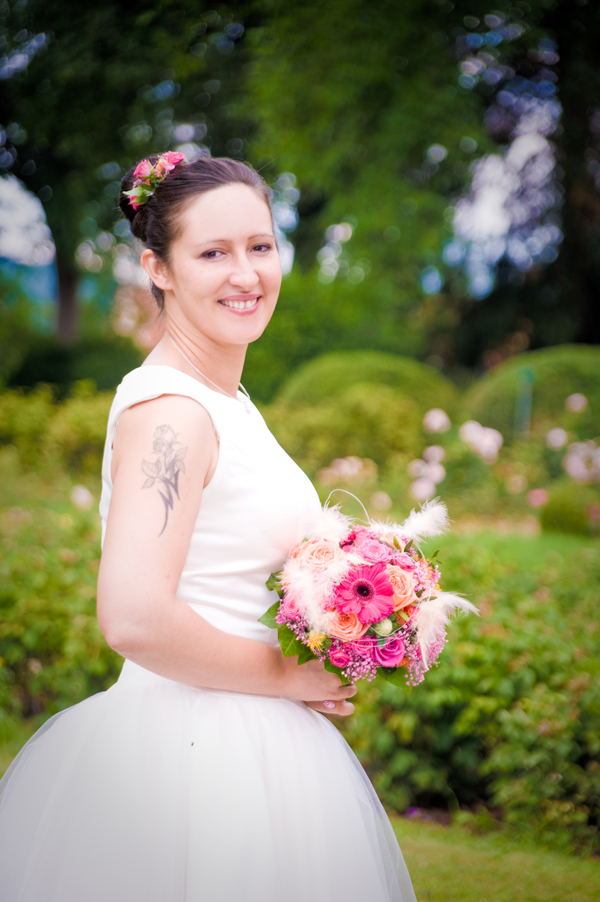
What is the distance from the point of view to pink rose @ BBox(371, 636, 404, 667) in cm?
162

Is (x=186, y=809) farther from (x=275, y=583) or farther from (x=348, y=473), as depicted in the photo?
(x=348, y=473)

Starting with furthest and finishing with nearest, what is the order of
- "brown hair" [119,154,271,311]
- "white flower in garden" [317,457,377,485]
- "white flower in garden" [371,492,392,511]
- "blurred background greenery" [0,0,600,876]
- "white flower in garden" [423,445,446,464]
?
"white flower in garden" [423,445,446,464] < "white flower in garden" [317,457,377,485] < "white flower in garden" [371,492,392,511] < "blurred background greenery" [0,0,600,876] < "brown hair" [119,154,271,311]

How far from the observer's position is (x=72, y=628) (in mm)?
4434

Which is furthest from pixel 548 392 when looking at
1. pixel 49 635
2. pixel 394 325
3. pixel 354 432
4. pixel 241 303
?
pixel 241 303

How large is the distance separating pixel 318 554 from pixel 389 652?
0.85 ft

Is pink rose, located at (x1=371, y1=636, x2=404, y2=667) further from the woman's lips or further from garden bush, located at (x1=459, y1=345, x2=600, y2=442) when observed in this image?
garden bush, located at (x1=459, y1=345, x2=600, y2=442)

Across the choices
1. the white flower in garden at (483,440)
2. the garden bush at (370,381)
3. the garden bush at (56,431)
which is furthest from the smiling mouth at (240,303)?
the garden bush at (370,381)

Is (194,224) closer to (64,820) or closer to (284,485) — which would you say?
(284,485)

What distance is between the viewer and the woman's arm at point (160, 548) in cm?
144

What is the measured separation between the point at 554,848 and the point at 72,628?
9.09 feet

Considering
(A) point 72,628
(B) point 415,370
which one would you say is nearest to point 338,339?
(B) point 415,370

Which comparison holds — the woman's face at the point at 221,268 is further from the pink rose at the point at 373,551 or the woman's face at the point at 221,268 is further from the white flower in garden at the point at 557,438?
the white flower in garden at the point at 557,438

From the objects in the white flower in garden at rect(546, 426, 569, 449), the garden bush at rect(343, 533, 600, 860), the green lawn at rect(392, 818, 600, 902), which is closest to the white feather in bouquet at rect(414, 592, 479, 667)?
the garden bush at rect(343, 533, 600, 860)

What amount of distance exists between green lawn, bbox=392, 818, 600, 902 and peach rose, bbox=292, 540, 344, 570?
2187mm
